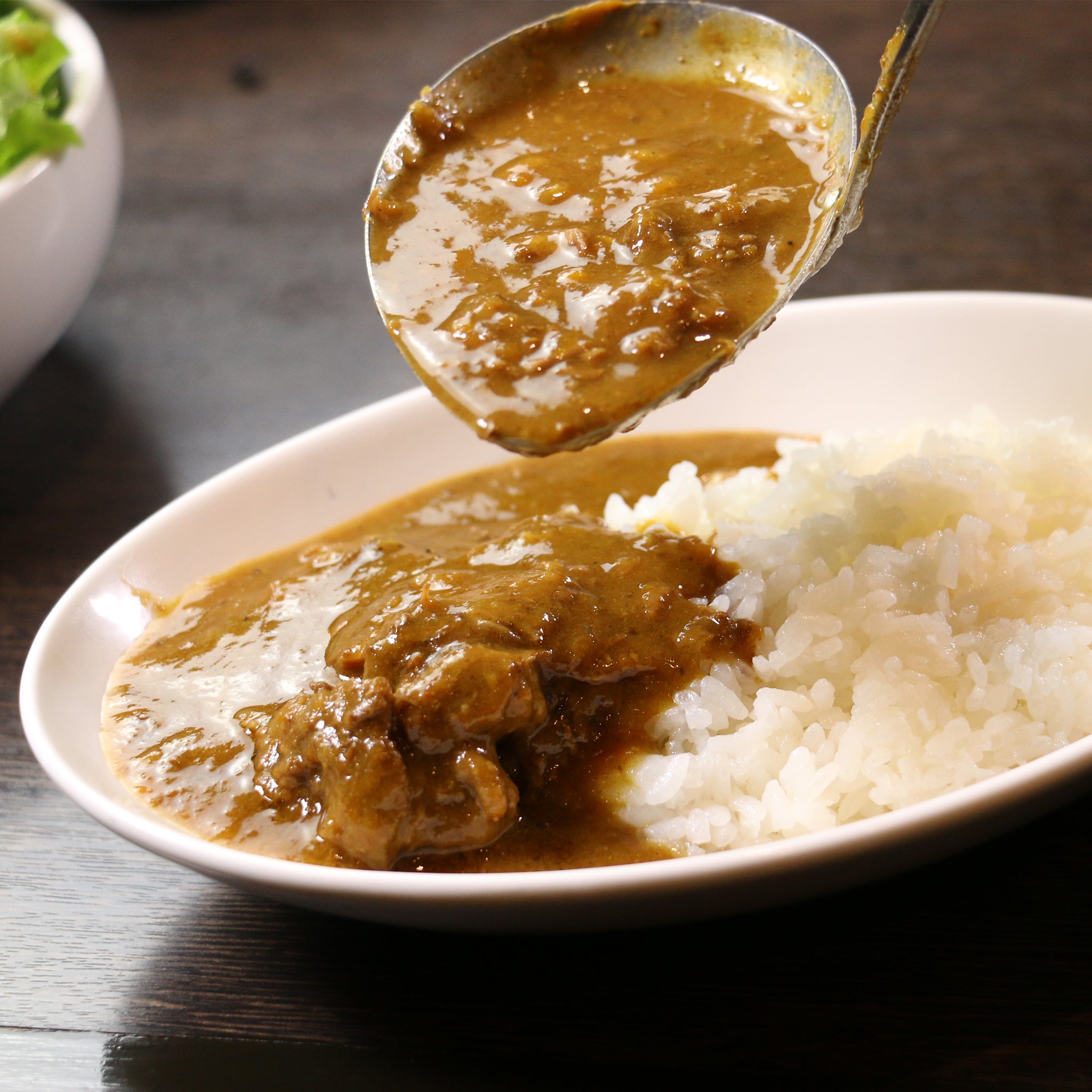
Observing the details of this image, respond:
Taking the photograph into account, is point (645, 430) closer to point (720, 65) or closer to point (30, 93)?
point (720, 65)

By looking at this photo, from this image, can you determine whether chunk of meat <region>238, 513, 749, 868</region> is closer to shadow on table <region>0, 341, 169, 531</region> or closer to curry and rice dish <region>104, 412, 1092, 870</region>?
curry and rice dish <region>104, 412, 1092, 870</region>

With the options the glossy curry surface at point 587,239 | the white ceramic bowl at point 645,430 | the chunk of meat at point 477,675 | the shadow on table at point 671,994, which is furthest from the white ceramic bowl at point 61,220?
the shadow on table at point 671,994

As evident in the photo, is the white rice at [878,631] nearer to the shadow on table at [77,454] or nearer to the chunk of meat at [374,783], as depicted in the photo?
the chunk of meat at [374,783]

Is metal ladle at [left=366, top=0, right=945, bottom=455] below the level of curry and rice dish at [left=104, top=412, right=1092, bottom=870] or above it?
above

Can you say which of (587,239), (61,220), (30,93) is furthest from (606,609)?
(30,93)

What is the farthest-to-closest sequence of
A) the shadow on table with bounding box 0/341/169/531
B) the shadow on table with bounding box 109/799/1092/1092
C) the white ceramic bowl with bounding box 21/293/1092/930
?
the shadow on table with bounding box 0/341/169/531 → the shadow on table with bounding box 109/799/1092/1092 → the white ceramic bowl with bounding box 21/293/1092/930

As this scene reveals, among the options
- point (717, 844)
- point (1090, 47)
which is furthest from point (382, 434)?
point (1090, 47)

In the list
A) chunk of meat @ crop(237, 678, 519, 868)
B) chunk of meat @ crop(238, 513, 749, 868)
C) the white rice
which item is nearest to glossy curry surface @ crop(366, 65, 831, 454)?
chunk of meat @ crop(238, 513, 749, 868)
